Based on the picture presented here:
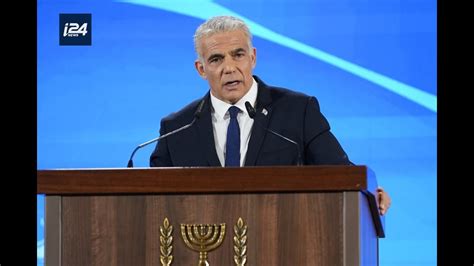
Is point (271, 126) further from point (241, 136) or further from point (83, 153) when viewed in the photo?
point (83, 153)

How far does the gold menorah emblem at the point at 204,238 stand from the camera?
246 cm

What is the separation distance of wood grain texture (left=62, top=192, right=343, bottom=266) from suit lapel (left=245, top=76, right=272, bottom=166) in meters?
0.98

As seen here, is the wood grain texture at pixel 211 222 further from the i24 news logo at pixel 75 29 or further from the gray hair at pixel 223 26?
the i24 news logo at pixel 75 29

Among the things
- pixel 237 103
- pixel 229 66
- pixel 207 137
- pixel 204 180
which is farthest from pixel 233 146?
pixel 204 180

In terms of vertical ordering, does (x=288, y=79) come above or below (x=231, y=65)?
above

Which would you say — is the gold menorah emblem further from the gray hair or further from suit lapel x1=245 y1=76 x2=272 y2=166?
the gray hair

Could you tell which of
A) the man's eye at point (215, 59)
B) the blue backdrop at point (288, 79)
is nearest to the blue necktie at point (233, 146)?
the man's eye at point (215, 59)

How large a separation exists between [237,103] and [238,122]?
11 cm

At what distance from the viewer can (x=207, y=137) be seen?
3539 mm

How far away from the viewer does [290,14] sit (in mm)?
4586

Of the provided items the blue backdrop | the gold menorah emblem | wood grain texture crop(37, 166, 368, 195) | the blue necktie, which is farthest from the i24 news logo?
the gold menorah emblem

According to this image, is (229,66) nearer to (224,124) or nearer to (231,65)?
(231,65)
